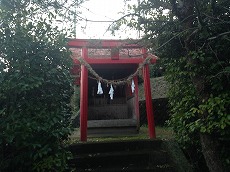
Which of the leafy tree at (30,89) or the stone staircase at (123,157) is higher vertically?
the leafy tree at (30,89)

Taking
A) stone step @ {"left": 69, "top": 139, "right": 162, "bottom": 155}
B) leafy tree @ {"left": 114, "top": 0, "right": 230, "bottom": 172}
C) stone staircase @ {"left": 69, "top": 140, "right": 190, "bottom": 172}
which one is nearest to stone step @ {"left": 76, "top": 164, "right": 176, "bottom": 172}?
stone staircase @ {"left": 69, "top": 140, "right": 190, "bottom": 172}

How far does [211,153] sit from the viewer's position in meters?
3.96

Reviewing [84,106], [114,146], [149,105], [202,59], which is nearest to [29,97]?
[202,59]

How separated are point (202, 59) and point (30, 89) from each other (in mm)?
2898

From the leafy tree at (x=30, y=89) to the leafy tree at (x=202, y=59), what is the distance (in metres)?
1.59

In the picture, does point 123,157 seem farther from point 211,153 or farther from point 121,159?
point 211,153

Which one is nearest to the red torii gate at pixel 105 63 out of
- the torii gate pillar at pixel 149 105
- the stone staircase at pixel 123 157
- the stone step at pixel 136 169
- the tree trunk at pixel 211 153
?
the torii gate pillar at pixel 149 105

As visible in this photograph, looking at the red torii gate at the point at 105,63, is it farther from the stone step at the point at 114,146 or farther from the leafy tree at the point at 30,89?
the leafy tree at the point at 30,89

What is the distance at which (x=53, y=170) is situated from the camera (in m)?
3.54

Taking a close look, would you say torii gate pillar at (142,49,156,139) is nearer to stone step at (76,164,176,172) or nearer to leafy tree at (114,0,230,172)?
stone step at (76,164,176,172)

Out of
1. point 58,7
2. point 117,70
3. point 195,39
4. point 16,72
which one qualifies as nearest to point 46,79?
point 16,72

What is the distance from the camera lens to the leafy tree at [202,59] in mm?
3877

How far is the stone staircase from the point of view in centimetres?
545

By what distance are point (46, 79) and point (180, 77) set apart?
300 cm
